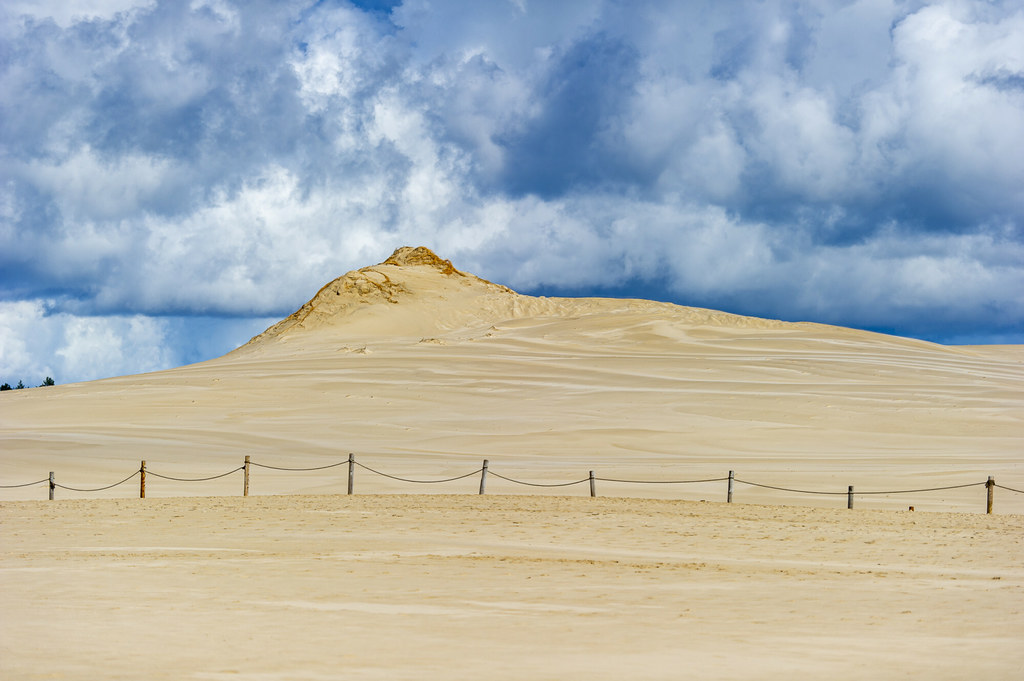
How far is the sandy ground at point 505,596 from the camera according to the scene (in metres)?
9.05

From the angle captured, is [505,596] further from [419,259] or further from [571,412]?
[419,259]

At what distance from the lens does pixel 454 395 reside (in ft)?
163

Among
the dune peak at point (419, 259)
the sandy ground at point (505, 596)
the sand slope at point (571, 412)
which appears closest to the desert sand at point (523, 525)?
the sandy ground at point (505, 596)

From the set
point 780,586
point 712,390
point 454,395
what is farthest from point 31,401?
point 780,586

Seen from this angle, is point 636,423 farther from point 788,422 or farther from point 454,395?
point 454,395

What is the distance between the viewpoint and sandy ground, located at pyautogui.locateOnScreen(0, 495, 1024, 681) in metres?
9.05

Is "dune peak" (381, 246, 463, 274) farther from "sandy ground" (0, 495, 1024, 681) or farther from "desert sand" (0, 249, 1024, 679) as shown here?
"sandy ground" (0, 495, 1024, 681)

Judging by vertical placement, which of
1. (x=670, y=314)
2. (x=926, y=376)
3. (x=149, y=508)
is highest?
(x=670, y=314)

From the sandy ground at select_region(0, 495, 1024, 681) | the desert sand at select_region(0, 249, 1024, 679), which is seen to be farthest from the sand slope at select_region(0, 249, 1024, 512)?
the sandy ground at select_region(0, 495, 1024, 681)

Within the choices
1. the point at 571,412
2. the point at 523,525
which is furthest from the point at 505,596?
the point at 571,412

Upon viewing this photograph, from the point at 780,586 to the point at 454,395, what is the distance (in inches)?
1454

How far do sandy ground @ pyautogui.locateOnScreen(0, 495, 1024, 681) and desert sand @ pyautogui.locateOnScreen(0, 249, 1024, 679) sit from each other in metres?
0.06

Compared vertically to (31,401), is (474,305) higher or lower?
higher

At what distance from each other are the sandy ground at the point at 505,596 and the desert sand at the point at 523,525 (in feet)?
0.20
